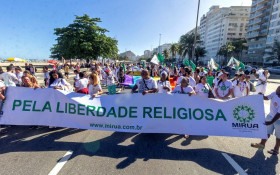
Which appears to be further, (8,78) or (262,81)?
(262,81)

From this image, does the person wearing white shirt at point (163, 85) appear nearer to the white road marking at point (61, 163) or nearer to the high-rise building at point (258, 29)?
the white road marking at point (61, 163)

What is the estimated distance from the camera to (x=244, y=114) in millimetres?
4887

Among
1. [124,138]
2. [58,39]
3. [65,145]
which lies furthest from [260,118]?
[58,39]

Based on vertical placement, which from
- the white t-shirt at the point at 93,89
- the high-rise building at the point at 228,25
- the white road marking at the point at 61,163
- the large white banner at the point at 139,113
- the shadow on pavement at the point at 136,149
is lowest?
the white road marking at the point at 61,163

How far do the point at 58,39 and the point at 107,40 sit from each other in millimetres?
7589

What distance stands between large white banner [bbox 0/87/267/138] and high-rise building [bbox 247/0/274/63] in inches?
3032

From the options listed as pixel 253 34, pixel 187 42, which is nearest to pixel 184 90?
pixel 187 42

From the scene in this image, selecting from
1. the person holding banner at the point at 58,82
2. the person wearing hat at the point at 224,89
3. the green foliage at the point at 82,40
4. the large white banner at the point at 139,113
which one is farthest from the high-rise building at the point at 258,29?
the person holding banner at the point at 58,82

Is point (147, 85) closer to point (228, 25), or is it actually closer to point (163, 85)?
point (163, 85)

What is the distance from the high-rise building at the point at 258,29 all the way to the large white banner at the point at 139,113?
77.0 metres

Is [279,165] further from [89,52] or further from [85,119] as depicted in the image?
[89,52]

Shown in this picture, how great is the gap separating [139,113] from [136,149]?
92 centimetres

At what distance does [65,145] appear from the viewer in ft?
15.8

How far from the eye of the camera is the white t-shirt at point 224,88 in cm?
639
